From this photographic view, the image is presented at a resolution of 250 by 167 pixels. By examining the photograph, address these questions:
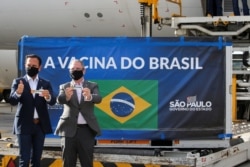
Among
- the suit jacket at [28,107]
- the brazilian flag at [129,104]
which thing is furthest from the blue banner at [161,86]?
the suit jacket at [28,107]

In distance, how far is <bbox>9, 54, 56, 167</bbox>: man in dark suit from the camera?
5.35 metres

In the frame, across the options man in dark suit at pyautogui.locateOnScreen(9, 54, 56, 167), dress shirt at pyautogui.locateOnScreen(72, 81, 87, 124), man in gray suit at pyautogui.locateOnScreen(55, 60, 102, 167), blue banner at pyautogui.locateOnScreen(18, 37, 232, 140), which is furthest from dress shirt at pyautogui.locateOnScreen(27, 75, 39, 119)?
blue banner at pyautogui.locateOnScreen(18, 37, 232, 140)

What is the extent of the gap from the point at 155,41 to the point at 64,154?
5.23 ft

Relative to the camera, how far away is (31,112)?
17.7 feet

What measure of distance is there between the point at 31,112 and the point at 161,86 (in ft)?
4.68

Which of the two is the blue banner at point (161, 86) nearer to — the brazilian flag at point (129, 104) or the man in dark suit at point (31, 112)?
the brazilian flag at point (129, 104)

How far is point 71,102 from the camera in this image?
16.9 feet

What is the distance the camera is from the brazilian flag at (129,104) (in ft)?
19.1

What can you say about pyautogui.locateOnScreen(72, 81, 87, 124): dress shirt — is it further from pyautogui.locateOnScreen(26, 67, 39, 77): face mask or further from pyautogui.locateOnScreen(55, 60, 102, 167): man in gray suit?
pyautogui.locateOnScreen(26, 67, 39, 77): face mask

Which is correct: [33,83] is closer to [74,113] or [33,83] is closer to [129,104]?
[74,113]

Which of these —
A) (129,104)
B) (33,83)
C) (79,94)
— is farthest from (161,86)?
(33,83)

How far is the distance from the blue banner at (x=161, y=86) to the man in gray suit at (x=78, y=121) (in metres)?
0.70

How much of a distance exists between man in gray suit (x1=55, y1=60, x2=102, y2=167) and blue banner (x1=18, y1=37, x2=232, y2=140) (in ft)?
2.29

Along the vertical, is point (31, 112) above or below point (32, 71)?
below
